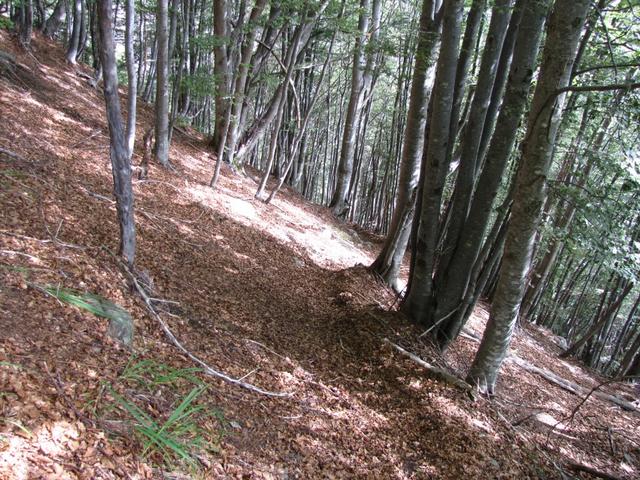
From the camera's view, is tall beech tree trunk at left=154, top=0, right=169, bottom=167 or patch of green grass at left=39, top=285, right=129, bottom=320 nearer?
patch of green grass at left=39, top=285, right=129, bottom=320

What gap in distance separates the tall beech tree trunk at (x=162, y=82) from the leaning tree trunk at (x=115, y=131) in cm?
441

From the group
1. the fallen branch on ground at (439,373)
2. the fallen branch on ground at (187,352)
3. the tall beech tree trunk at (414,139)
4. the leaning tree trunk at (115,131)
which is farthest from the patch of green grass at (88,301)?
the tall beech tree trunk at (414,139)

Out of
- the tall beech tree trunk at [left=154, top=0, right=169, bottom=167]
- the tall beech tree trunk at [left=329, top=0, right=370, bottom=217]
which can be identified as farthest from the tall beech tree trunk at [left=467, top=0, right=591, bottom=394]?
the tall beech tree trunk at [left=329, top=0, right=370, bottom=217]

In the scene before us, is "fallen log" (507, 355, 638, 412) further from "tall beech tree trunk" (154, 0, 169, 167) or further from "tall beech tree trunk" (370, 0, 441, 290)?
"tall beech tree trunk" (154, 0, 169, 167)

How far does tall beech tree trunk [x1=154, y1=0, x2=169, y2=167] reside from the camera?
713 cm

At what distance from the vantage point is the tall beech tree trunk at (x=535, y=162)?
334 centimetres

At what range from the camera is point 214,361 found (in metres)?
3.69

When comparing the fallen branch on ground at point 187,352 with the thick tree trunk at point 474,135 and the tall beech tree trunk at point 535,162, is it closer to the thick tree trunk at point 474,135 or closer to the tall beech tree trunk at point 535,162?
the tall beech tree trunk at point 535,162

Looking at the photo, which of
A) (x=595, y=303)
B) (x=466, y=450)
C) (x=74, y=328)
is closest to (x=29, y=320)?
(x=74, y=328)

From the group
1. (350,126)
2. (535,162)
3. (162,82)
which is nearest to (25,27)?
(162,82)

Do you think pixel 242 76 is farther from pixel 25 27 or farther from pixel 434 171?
pixel 434 171

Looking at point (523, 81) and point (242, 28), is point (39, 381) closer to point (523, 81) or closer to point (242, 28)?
point (523, 81)

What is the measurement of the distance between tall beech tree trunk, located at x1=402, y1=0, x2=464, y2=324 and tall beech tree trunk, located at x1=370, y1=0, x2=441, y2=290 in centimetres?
52

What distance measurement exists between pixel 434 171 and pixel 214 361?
319cm
